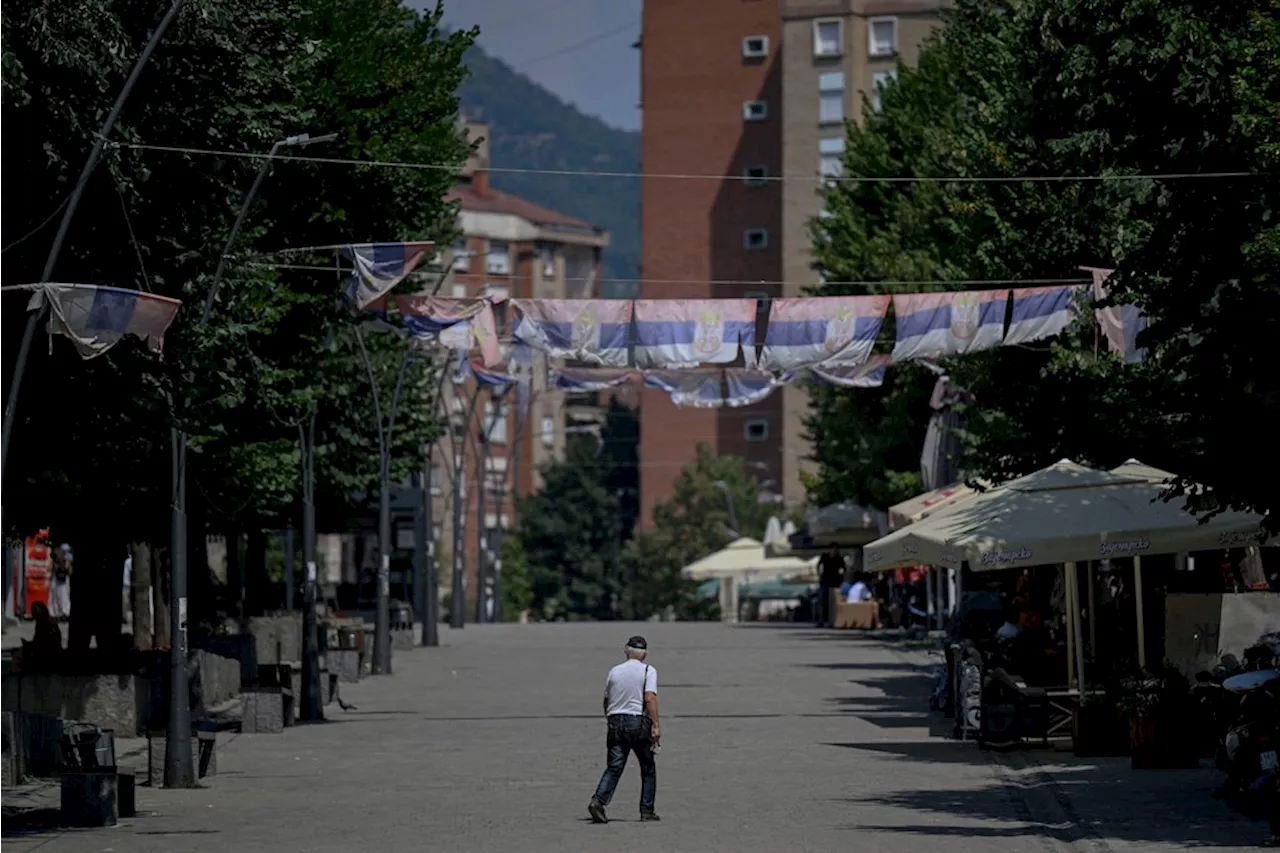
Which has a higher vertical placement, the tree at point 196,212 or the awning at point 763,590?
the tree at point 196,212

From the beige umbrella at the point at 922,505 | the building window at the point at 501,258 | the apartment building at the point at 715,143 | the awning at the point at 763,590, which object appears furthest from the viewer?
the building window at the point at 501,258

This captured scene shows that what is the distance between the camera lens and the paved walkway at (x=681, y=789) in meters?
19.8

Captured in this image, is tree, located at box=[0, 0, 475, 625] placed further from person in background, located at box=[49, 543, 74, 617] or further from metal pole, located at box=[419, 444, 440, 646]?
person in background, located at box=[49, 543, 74, 617]

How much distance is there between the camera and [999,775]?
25.5 metres

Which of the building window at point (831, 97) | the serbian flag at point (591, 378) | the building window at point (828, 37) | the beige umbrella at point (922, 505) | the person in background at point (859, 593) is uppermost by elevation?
the building window at point (828, 37)

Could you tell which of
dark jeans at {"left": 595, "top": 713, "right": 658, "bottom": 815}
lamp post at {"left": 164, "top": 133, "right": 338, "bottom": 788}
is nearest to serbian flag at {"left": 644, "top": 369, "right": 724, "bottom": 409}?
lamp post at {"left": 164, "top": 133, "right": 338, "bottom": 788}

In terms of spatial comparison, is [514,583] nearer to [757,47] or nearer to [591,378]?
[757,47]

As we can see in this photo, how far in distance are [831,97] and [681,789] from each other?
105154 mm

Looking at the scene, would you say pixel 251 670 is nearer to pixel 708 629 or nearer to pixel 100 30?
pixel 100 30

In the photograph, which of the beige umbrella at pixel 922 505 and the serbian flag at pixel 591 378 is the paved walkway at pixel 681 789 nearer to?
the beige umbrella at pixel 922 505

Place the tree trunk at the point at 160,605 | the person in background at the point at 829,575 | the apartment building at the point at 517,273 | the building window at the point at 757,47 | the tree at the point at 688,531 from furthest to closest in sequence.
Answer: the apartment building at the point at 517,273, the building window at the point at 757,47, the tree at the point at 688,531, the person in background at the point at 829,575, the tree trunk at the point at 160,605

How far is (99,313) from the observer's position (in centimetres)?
2180

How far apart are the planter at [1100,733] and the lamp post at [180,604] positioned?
8842mm

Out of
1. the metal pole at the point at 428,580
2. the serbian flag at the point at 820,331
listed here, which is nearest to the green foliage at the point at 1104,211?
the serbian flag at the point at 820,331
